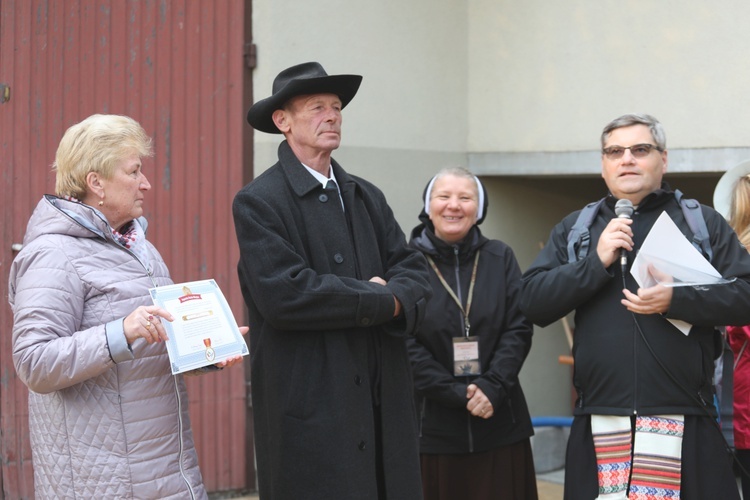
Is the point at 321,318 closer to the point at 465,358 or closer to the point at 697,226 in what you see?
the point at 465,358

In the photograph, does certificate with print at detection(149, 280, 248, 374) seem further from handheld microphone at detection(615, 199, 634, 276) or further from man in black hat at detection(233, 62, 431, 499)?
handheld microphone at detection(615, 199, 634, 276)

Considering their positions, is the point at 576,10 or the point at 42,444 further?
the point at 576,10

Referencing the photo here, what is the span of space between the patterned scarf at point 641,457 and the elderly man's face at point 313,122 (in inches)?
62.5

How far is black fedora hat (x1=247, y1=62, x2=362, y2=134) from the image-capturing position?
3.62 m

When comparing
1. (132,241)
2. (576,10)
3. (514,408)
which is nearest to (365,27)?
(576,10)

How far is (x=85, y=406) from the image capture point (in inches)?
128

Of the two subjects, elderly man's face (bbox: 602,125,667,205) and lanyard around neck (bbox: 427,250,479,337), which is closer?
elderly man's face (bbox: 602,125,667,205)

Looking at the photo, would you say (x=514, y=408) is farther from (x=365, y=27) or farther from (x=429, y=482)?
(x=365, y=27)

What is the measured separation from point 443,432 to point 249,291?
4.78 feet

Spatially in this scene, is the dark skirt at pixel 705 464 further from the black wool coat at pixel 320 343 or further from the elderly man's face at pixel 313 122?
the elderly man's face at pixel 313 122

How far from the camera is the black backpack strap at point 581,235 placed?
161 inches

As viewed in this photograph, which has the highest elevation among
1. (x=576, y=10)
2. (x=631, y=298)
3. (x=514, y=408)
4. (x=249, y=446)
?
(x=576, y=10)

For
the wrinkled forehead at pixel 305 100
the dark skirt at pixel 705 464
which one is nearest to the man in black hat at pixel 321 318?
the wrinkled forehead at pixel 305 100

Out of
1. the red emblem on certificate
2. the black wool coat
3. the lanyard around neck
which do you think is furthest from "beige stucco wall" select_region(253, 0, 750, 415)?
the red emblem on certificate
